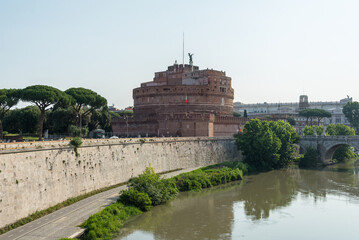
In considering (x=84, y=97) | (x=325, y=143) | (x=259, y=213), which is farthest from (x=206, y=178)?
(x=325, y=143)

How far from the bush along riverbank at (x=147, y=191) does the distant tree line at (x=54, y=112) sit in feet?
36.8

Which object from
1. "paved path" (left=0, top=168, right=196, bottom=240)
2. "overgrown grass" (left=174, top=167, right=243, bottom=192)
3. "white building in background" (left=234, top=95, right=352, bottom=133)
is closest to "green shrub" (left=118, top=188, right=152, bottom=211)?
"paved path" (left=0, top=168, right=196, bottom=240)

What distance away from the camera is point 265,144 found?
4247 centimetres

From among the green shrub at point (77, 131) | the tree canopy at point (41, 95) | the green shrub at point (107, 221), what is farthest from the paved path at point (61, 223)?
the green shrub at point (77, 131)

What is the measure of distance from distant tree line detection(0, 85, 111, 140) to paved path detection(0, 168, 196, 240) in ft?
44.8

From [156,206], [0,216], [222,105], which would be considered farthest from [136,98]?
[0,216]

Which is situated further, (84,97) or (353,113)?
(353,113)

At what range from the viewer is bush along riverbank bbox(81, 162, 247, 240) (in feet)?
62.1

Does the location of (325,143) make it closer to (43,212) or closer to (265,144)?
(265,144)

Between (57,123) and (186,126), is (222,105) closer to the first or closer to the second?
(186,126)

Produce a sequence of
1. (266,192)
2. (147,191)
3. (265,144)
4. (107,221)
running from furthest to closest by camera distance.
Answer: (265,144)
(266,192)
(147,191)
(107,221)

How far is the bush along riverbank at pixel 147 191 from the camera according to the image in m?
18.9

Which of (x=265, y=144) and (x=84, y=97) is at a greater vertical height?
(x=84, y=97)

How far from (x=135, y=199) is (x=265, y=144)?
73.1 ft
